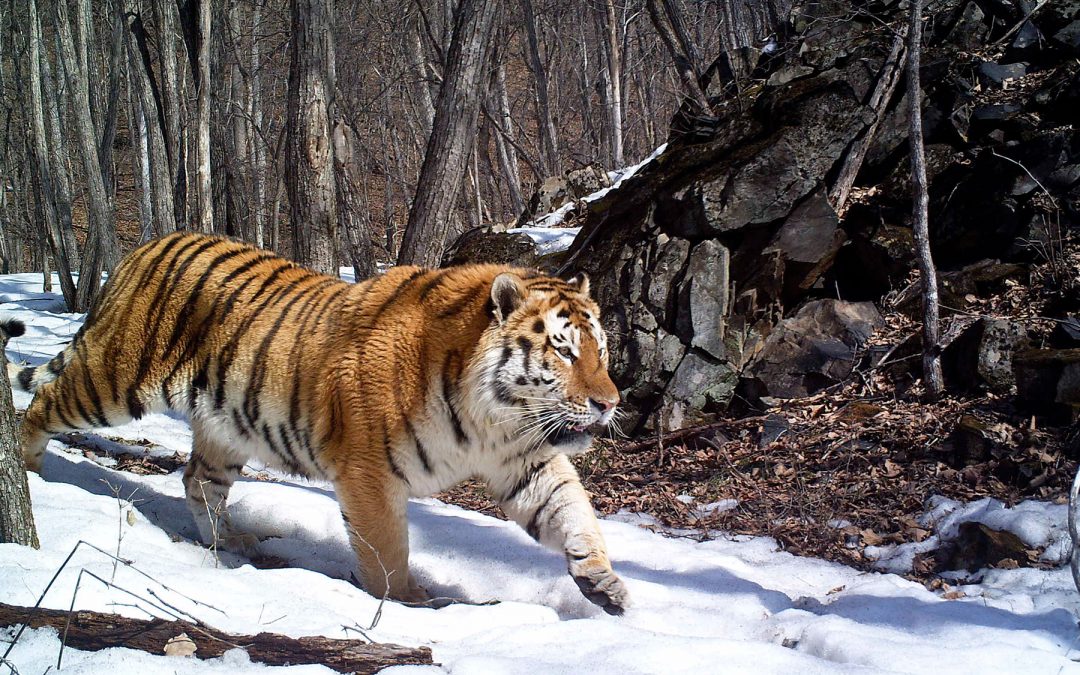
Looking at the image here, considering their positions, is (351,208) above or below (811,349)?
above

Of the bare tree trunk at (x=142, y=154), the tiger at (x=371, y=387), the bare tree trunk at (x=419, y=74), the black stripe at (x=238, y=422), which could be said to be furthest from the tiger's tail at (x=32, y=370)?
the bare tree trunk at (x=419, y=74)

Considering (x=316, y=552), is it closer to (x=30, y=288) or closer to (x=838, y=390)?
(x=838, y=390)

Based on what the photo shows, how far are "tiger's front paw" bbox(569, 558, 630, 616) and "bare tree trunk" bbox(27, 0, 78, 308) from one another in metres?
11.1

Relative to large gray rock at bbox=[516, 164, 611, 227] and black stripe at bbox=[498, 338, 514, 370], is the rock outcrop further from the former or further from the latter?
large gray rock at bbox=[516, 164, 611, 227]

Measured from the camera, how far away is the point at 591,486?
5.73 metres

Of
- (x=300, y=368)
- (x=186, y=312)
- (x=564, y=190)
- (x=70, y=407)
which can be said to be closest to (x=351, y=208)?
(x=186, y=312)

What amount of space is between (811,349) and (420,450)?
4.00 meters

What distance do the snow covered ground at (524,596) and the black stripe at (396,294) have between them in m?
1.17

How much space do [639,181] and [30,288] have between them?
13.8m

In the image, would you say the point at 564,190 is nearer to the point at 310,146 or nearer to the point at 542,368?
the point at 310,146

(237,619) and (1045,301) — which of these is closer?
(237,619)

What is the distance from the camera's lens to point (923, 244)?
5.71 meters

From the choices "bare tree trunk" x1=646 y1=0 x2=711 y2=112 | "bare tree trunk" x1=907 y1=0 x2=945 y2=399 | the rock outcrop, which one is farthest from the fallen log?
"bare tree trunk" x1=646 y1=0 x2=711 y2=112

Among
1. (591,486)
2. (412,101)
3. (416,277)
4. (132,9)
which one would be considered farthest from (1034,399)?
(412,101)
